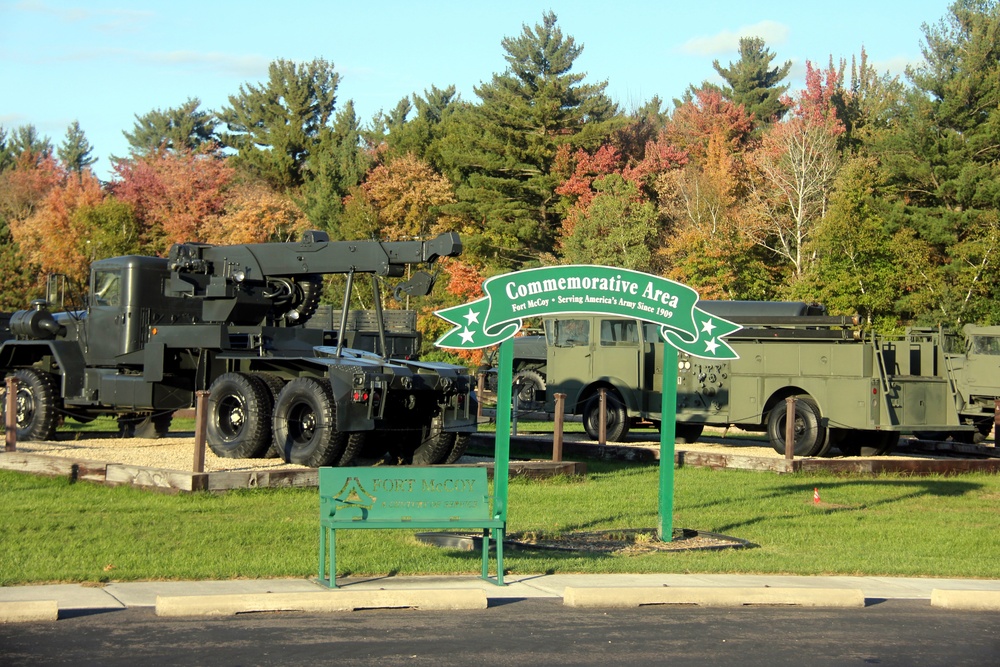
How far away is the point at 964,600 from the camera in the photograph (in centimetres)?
953

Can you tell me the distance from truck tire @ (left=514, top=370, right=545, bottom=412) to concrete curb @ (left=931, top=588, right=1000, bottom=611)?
59.2ft

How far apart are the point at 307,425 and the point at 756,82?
189ft

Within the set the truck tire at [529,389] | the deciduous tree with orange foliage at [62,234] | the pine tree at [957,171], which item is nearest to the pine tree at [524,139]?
the pine tree at [957,171]

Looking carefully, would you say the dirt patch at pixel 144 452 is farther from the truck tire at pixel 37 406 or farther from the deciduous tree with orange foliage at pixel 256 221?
the deciduous tree with orange foliage at pixel 256 221

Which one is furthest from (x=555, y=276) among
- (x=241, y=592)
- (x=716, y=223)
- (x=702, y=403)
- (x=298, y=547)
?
(x=716, y=223)

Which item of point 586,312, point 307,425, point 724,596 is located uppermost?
point 586,312

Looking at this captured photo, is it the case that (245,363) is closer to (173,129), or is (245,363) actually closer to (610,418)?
(610,418)

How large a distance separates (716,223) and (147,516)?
39.7m

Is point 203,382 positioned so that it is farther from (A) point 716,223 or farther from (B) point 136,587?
(A) point 716,223

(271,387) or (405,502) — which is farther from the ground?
(271,387)

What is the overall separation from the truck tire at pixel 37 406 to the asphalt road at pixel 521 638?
11794mm

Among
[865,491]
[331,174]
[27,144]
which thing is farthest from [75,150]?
[865,491]

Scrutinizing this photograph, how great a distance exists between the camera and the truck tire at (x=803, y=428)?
20.1 m

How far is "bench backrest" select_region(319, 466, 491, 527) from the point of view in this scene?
9.64 metres
